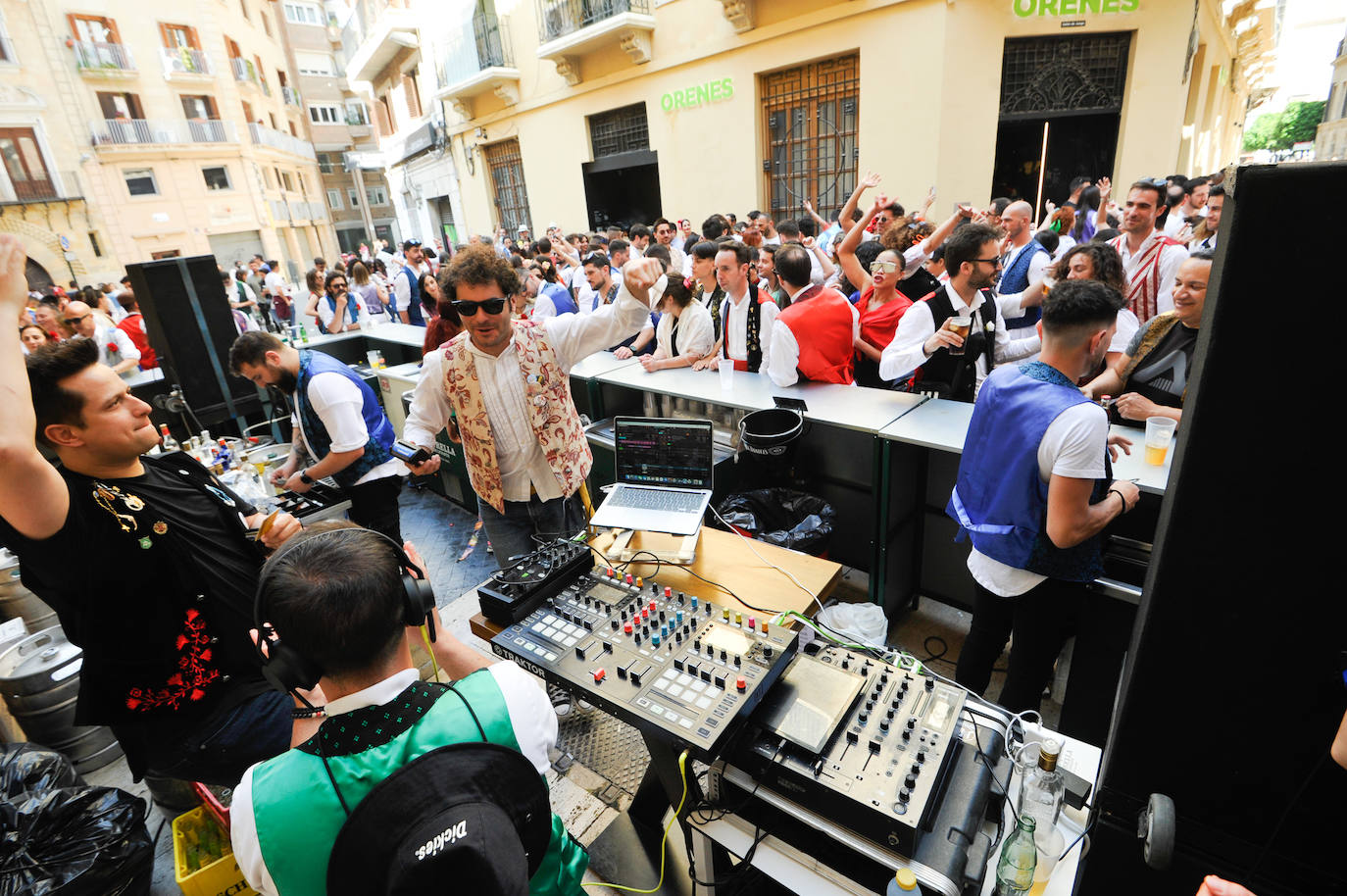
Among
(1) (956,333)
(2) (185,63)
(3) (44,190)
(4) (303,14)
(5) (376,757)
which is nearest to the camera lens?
(5) (376,757)

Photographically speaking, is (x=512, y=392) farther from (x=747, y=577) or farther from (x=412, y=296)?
(x=412, y=296)

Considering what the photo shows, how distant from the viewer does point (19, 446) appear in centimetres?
137

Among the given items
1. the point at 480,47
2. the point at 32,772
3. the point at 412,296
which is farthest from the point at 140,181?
the point at 32,772

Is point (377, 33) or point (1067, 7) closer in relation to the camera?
point (1067, 7)

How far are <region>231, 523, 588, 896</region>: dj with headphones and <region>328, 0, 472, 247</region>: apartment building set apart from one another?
1787 centimetres

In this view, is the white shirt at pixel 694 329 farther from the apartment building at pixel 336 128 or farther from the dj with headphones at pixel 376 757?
the apartment building at pixel 336 128

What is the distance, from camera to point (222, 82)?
23000 mm

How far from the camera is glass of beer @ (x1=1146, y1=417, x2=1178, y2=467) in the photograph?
252 cm

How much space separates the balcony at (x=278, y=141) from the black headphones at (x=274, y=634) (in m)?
31.1

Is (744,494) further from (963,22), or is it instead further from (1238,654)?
(963,22)

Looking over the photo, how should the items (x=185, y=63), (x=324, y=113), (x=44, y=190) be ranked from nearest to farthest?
(x=44, y=190), (x=185, y=63), (x=324, y=113)

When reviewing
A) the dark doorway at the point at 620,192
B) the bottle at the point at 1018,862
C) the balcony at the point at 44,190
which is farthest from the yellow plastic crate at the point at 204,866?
the balcony at the point at 44,190

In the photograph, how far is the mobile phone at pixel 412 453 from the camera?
2.61m

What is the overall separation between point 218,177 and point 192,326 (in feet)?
79.4
